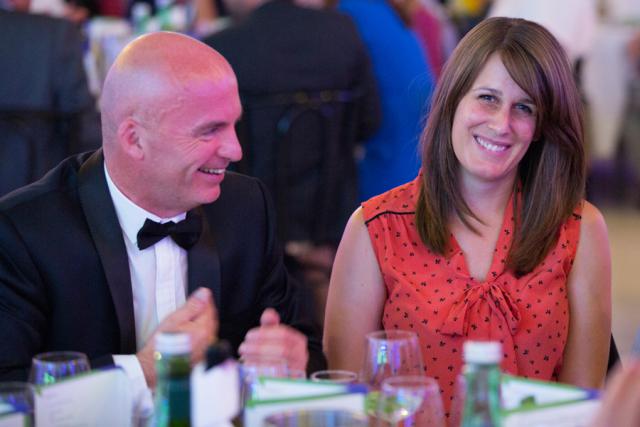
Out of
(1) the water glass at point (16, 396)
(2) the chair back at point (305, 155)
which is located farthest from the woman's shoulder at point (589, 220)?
(2) the chair back at point (305, 155)

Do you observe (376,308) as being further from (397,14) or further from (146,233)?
(397,14)

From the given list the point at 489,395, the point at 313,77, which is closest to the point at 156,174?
the point at 489,395

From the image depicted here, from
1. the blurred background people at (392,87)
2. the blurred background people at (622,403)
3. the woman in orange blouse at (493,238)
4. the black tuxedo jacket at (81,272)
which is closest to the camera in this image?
the blurred background people at (622,403)

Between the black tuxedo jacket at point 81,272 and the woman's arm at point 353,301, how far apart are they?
7cm

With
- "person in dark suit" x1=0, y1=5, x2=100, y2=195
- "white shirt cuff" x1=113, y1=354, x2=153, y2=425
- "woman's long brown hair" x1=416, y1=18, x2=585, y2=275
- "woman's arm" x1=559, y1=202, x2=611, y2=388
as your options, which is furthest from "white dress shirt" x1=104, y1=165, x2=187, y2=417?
"person in dark suit" x1=0, y1=5, x2=100, y2=195

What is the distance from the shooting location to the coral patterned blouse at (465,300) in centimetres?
245

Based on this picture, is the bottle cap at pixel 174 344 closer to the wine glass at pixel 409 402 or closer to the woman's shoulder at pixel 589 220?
the wine glass at pixel 409 402

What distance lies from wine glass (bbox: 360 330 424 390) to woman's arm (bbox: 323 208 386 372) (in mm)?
671

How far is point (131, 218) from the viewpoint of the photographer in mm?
2414

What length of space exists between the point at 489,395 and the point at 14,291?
1.15m

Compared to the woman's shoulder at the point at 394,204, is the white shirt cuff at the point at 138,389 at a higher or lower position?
lower

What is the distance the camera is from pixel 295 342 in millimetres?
2064

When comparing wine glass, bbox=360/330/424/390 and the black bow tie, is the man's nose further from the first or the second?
wine glass, bbox=360/330/424/390

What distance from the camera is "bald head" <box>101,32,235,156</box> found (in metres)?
2.32
